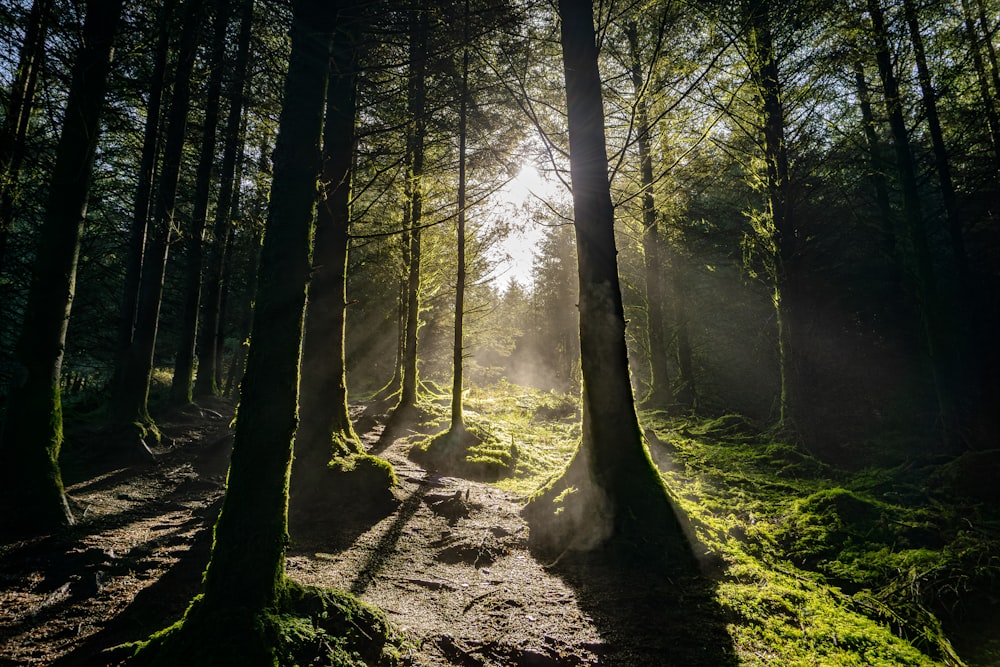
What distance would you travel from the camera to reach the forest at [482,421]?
2770 millimetres

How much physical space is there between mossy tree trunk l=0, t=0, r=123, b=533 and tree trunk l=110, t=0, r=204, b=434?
4440mm

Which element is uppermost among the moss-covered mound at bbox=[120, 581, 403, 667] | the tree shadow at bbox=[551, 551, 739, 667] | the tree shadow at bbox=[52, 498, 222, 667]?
the moss-covered mound at bbox=[120, 581, 403, 667]

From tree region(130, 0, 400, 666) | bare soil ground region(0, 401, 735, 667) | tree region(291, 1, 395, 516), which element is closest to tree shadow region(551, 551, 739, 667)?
bare soil ground region(0, 401, 735, 667)

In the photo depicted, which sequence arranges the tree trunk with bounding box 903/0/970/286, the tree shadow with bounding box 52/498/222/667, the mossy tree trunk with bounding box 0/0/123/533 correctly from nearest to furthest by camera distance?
the tree shadow with bounding box 52/498/222/667 < the mossy tree trunk with bounding box 0/0/123/533 < the tree trunk with bounding box 903/0/970/286

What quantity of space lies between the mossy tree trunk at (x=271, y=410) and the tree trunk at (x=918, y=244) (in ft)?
35.2

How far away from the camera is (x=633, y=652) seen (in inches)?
112

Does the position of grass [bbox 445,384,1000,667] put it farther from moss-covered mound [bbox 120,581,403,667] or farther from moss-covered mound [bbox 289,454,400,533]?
moss-covered mound [bbox 120,581,403,667]

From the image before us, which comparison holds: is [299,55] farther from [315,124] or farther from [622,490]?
[622,490]

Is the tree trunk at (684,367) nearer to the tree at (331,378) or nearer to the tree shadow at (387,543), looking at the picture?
the tree shadow at (387,543)

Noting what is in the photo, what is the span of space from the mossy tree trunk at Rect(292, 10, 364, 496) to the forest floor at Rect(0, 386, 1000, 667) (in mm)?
1186

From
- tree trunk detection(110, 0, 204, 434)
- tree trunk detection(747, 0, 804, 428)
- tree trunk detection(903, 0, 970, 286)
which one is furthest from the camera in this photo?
tree trunk detection(110, 0, 204, 434)

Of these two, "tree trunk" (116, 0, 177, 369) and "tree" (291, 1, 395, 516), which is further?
"tree trunk" (116, 0, 177, 369)

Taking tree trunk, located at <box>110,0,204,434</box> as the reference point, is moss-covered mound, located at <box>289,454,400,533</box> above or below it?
below

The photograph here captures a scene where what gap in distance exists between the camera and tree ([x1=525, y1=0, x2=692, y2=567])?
4.43m
